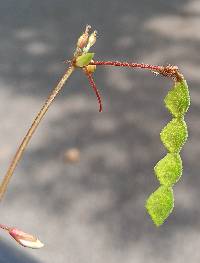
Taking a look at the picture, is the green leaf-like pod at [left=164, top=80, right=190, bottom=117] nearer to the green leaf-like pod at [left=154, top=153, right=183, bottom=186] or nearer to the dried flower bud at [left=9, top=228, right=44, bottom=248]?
the green leaf-like pod at [left=154, top=153, right=183, bottom=186]

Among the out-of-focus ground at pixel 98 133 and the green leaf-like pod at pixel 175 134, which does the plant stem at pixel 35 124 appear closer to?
the green leaf-like pod at pixel 175 134

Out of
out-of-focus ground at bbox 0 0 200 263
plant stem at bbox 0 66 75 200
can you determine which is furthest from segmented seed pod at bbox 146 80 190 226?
out-of-focus ground at bbox 0 0 200 263

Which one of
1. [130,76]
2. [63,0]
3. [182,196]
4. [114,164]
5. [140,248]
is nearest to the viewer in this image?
[140,248]

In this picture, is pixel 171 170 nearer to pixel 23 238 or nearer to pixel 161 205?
pixel 161 205

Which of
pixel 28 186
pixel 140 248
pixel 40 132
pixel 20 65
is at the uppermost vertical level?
pixel 20 65

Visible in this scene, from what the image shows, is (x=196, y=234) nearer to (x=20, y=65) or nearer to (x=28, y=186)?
(x=28, y=186)

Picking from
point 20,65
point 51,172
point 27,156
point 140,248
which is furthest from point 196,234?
point 20,65

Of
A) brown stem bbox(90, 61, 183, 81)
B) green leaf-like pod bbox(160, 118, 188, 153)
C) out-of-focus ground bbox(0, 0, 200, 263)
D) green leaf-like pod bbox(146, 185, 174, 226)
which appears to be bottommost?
green leaf-like pod bbox(146, 185, 174, 226)

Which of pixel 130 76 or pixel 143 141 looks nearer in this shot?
pixel 143 141
